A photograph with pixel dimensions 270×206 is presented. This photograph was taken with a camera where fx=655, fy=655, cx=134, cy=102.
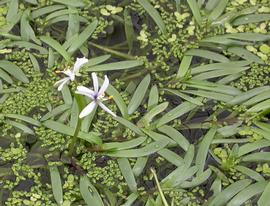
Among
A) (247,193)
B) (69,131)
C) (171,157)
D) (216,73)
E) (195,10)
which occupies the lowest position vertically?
(247,193)

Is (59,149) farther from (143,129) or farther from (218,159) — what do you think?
(218,159)

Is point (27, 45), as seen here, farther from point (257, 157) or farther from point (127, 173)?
point (257, 157)

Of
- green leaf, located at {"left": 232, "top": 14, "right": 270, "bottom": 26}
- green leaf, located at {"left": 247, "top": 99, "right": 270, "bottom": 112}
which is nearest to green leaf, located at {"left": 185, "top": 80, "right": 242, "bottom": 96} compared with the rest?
green leaf, located at {"left": 247, "top": 99, "right": 270, "bottom": 112}

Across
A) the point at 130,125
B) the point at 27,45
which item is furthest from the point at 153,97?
the point at 27,45

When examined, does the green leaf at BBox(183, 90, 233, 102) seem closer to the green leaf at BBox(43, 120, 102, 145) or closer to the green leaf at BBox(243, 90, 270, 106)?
the green leaf at BBox(243, 90, 270, 106)

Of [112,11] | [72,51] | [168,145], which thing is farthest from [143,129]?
[112,11]

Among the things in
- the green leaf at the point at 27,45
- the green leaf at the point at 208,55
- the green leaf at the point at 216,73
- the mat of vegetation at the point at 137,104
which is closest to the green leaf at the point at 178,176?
the mat of vegetation at the point at 137,104
